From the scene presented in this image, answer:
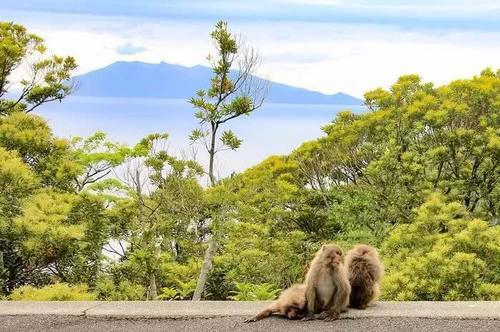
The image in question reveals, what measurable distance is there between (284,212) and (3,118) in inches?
255

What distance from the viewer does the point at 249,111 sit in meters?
12.4

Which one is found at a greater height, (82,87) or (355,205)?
(82,87)

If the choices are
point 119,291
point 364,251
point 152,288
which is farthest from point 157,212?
point 364,251

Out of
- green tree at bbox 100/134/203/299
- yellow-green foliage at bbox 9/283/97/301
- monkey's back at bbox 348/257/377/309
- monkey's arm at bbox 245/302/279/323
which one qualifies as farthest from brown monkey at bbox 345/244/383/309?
green tree at bbox 100/134/203/299

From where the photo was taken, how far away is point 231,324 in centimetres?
445

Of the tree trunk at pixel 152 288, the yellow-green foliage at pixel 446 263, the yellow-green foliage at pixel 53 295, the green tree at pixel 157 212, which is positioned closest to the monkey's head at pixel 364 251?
the yellow-green foliage at pixel 53 295

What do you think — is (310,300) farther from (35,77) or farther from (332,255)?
(35,77)

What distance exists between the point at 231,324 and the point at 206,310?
37 cm

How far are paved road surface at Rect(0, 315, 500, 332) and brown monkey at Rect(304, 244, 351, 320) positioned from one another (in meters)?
0.09

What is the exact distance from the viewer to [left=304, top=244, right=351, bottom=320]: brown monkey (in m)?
4.37

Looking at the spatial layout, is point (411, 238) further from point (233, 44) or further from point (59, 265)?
point (59, 265)

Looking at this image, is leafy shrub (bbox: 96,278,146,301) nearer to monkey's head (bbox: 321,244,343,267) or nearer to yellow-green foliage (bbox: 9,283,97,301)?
yellow-green foliage (bbox: 9,283,97,301)

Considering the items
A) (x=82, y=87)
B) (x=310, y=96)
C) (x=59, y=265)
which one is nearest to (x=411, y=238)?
(x=59, y=265)

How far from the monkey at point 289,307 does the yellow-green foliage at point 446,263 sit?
17.6 feet
